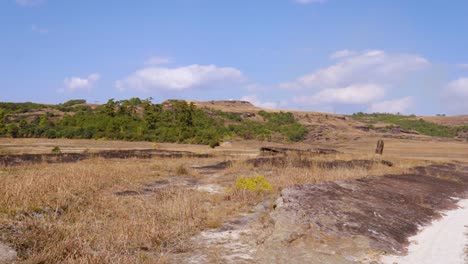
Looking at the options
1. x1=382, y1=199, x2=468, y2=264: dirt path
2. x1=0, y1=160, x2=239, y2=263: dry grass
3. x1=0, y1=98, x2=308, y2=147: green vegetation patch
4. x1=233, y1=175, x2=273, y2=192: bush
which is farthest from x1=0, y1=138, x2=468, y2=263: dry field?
x1=0, y1=98, x2=308, y2=147: green vegetation patch

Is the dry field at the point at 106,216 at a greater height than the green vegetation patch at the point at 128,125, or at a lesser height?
lesser

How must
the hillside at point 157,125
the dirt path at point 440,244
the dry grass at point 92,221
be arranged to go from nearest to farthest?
the dry grass at point 92,221, the dirt path at point 440,244, the hillside at point 157,125

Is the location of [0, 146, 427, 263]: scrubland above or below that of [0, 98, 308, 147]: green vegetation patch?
below

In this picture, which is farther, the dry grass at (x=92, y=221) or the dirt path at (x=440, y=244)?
the dirt path at (x=440, y=244)

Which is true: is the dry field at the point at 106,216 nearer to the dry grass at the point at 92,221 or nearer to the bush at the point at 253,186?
the dry grass at the point at 92,221

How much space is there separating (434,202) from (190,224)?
10.8m

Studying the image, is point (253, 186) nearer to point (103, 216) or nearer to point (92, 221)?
point (103, 216)

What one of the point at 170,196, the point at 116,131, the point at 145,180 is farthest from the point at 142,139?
the point at 170,196

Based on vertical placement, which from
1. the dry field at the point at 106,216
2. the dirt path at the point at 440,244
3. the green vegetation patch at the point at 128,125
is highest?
the green vegetation patch at the point at 128,125

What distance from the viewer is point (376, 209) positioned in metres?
13.0

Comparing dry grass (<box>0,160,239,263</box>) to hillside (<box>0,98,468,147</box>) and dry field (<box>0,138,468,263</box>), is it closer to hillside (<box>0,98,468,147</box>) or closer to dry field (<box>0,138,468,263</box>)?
dry field (<box>0,138,468,263</box>)

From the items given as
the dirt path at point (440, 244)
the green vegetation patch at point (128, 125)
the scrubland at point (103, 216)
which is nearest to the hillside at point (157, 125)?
the green vegetation patch at point (128, 125)

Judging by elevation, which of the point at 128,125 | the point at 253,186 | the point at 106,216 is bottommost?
the point at 106,216

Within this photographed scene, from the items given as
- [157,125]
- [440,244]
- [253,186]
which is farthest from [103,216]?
[157,125]
